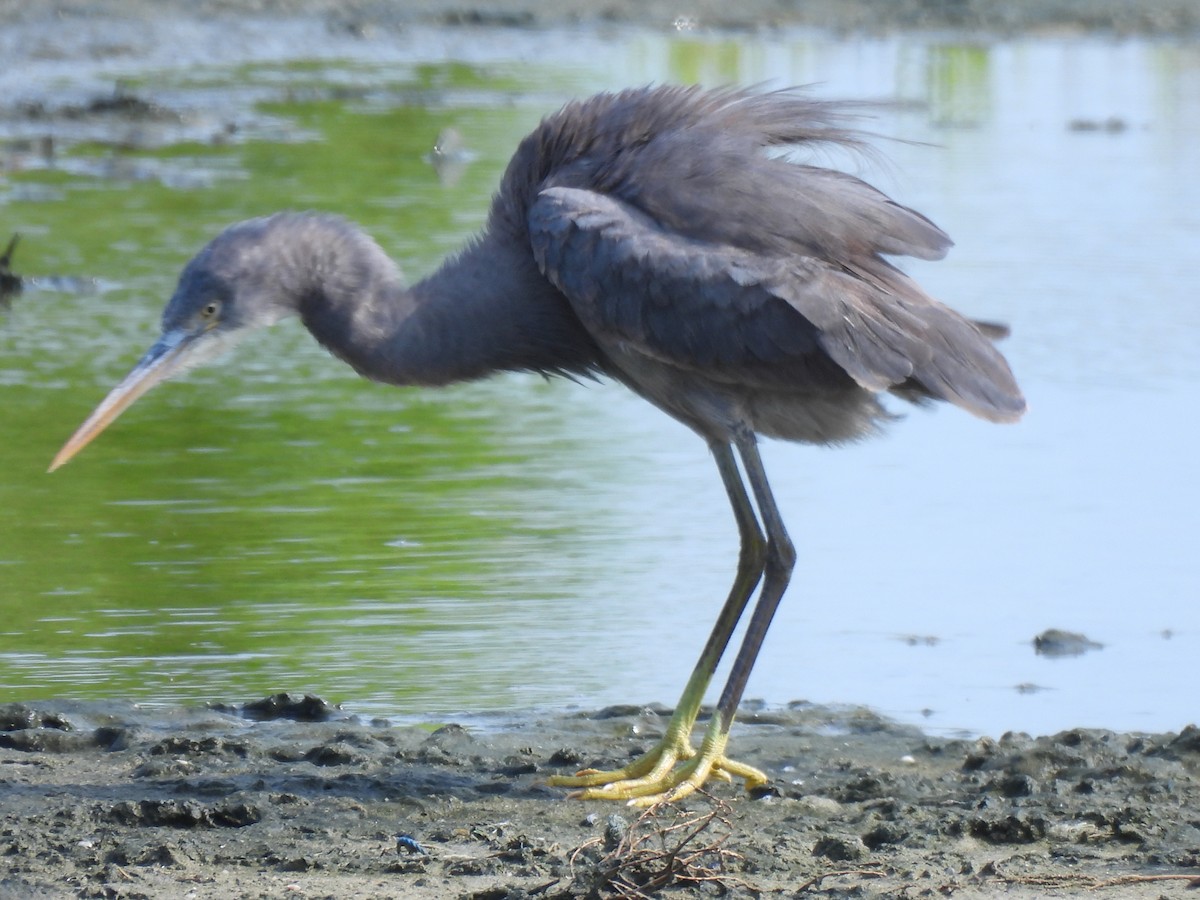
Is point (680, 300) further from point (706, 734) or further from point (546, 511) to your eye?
point (546, 511)

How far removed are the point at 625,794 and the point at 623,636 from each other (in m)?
1.30

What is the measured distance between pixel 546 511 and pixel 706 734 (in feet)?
7.89

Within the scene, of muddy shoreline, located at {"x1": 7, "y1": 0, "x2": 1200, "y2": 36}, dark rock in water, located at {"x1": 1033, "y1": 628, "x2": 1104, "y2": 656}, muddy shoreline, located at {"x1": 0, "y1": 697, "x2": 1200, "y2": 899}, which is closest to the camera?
muddy shoreline, located at {"x1": 0, "y1": 697, "x2": 1200, "y2": 899}

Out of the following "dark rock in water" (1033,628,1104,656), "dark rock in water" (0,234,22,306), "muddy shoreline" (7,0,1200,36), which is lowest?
"dark rock in water" (1033,628,1104,656)

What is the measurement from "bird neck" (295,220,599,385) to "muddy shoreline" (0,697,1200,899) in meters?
0.99

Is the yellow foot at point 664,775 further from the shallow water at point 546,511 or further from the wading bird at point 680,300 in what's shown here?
the shallow water at point 546,511

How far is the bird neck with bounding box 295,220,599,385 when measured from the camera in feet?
19.6

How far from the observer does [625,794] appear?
5.54m

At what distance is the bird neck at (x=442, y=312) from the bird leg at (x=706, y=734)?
59cm

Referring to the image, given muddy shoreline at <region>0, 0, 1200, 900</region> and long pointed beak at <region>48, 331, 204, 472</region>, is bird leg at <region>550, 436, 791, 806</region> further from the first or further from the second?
long pointed beak at <region>48, 331, 204, 472</region>

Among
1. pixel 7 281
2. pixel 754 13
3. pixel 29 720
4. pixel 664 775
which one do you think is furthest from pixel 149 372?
pixel 754 13

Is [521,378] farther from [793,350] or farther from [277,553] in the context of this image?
[793,350]

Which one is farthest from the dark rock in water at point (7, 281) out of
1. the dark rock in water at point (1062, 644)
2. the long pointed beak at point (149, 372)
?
the dark rock in water at point (1062, 644)

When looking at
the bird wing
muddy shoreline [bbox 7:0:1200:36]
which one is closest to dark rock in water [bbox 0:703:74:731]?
the bird wing
